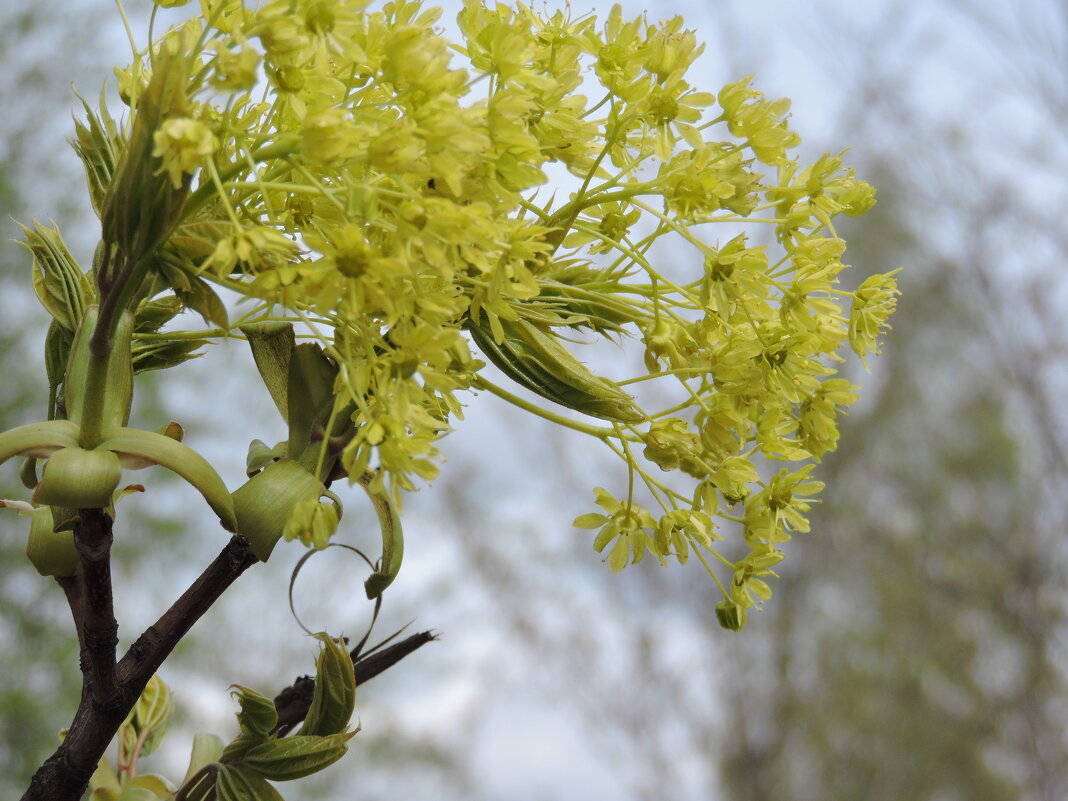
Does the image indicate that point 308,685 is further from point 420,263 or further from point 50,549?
point 420,263

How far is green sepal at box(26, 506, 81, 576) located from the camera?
1.47ft

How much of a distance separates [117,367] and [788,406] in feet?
1.01

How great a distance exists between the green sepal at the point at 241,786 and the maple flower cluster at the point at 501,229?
174 millimetres

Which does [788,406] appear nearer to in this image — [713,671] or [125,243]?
[125,243]

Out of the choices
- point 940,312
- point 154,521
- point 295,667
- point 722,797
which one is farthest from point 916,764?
point 154,521

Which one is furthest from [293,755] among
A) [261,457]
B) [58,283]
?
[58,283]

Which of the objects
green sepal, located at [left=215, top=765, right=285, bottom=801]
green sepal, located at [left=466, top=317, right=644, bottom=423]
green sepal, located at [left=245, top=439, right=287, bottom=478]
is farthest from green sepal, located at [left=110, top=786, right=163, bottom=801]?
green sepal, located at [left=466, top=317, right=644, bottom=423]

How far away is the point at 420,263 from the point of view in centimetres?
37

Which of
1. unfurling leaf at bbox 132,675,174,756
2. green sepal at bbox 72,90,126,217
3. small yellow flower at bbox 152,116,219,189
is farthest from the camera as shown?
unfurling leaf at bbox 132,675,174,756

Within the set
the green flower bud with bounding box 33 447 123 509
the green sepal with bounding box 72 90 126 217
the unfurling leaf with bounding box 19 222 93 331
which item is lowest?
the green flower bud with bounding box 33 447 123 509

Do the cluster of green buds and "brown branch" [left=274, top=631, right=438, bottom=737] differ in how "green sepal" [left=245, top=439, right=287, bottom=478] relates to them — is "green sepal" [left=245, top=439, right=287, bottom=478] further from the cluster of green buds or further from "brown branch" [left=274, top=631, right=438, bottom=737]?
"brown branch" [left=274, top=631, right=438, bottom=737]

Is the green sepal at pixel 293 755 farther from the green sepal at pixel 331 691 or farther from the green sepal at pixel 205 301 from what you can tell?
the green sepal at pixel 205 301

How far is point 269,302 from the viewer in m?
0.38

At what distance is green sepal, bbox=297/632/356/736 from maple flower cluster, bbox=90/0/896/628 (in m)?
0.10
